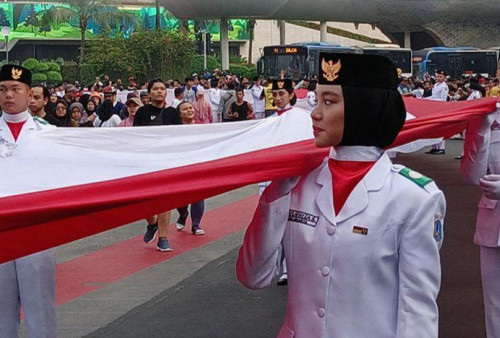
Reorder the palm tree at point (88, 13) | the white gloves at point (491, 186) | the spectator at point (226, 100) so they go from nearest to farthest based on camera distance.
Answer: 1. the white gloves at point (491, 186)
2. the spectator at point (226, 100)
3. the palm tree at point (88, 13)

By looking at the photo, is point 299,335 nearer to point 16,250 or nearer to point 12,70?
point 16,250

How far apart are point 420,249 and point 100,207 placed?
1070 millimetres

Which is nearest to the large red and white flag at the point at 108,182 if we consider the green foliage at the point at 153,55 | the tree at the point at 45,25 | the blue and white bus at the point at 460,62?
the green foliage at the point at 153,55

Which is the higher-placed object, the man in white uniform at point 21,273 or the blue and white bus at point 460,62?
the man in white uniform at point 21,273

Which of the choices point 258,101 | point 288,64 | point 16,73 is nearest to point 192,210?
point 16,73

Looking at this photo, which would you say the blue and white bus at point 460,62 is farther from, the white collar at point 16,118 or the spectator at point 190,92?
the white collar at point 16,118

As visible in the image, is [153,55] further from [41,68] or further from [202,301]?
[202,301]

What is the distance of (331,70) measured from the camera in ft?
10.6

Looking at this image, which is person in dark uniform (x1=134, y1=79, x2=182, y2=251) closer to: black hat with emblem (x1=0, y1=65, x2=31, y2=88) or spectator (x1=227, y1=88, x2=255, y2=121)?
black hat with emblem (x1=0, y1=65, x2=31, y2=88)

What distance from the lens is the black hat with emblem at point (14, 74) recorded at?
543 centimetres

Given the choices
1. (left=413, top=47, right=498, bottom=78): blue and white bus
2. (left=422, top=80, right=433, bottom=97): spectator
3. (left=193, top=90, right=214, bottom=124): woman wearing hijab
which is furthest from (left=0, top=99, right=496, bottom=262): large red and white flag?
(left=413, top=47, right=498, bottom=78): blue and white bus

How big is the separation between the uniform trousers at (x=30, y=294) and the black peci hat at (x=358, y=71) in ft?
8.13

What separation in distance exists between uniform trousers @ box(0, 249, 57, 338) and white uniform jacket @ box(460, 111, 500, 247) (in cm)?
242

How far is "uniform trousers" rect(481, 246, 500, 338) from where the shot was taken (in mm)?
5477
